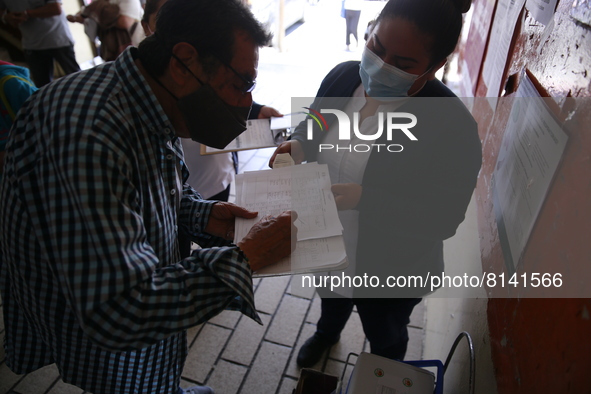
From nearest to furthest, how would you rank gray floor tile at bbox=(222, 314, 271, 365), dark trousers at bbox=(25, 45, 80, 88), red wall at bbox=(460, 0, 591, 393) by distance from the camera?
red wall at bbox=(460, 0, 591, 393) < gray floor tile at bbox=(222, 314, 271, 365) < dark trousers at bbox=(25, 45, 80, 88)

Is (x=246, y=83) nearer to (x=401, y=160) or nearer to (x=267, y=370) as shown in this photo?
(x=401, y=160)

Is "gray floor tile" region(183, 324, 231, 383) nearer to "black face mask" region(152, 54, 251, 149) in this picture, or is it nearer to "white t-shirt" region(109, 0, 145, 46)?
"black face mask" region(152, 54, 251, 149)

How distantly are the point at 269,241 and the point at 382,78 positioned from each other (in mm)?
801

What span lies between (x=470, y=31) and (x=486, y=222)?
168 cm

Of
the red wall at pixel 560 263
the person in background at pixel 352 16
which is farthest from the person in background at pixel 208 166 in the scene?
the person in background at pixel 352 16

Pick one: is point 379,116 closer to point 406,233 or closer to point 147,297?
point 406,233

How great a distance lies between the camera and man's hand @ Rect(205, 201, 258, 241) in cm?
147

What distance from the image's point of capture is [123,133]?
100 centimetres

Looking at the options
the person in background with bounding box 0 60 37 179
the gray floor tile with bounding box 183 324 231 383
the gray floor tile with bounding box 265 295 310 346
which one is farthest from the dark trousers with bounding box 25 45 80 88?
the gray floor tile with bounding box 265 295 310 346

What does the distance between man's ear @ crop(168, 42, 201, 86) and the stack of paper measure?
21.3 inches

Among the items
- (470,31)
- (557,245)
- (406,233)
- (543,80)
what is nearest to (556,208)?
(557,245)

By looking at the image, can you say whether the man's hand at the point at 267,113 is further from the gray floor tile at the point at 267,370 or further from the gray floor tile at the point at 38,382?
the gray floor tile at the point at 38,382

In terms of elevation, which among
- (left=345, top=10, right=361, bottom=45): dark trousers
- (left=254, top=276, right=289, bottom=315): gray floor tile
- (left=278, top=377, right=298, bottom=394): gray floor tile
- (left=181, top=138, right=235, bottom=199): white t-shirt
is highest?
(left=181, top=138, right=235, bottom=199): white t-shirt

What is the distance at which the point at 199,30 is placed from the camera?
110 cm
